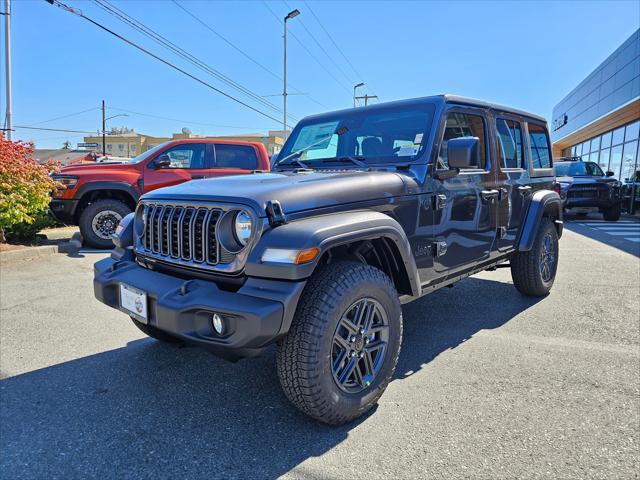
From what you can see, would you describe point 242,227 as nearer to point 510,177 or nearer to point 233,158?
point 510,177

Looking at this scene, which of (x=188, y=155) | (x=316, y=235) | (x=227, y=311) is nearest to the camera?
(x=227, y=311)

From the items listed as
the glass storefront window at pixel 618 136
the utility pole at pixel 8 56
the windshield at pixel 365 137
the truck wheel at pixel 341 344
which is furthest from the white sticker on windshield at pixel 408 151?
the glass storefront window at pixel 618 136

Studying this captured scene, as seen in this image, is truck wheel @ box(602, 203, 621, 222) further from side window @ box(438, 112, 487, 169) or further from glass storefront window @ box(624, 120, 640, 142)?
side window @ box(438, 112, 487, 169)

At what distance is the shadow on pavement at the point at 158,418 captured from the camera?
218 cm

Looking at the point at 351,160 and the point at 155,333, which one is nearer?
the point at 155,333

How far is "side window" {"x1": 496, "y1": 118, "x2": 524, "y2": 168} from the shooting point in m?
4.19

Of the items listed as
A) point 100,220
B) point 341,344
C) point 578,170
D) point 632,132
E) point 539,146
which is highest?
point 632,132

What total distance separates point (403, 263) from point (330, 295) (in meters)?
0.73

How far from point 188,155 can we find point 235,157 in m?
0.84

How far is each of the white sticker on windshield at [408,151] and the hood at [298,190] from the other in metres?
0.29

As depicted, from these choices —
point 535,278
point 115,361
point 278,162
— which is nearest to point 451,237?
point 278,162

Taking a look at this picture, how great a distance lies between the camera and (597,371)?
3.23 metres

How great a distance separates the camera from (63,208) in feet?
25.4

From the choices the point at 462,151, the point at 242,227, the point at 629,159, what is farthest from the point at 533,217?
the point at 629,159
